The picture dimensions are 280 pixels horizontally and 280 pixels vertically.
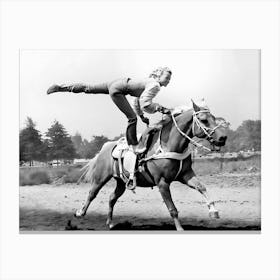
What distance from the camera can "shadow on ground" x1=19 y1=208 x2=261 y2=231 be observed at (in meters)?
5.58

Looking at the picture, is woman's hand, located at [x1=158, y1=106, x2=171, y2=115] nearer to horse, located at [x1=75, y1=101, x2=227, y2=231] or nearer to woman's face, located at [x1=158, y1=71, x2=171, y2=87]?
horse, located at [x1=75, y1=101, x2=227, y2=231]

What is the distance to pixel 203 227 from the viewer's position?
5570mm

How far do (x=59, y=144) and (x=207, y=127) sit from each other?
1.38 metres

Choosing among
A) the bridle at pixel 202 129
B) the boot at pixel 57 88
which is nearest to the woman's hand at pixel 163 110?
the bridle at pixel 202 129

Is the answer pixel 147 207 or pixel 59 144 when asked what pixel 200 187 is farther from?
pixel 59 144

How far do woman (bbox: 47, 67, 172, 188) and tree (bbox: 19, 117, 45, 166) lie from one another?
368 millimetres

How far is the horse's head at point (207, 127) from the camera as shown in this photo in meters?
5.37

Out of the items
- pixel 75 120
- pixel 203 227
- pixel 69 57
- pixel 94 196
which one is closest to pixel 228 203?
pixel 203 227

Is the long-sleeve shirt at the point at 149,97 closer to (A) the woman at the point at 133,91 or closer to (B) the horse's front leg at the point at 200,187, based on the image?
(A) the woman at the point at 133,91

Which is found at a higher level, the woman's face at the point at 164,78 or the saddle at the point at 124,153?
the woman's face at the point at 164,78

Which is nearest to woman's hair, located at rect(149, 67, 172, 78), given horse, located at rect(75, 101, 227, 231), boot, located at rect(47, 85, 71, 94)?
horse, located at rect(75, 101, 227, 231)

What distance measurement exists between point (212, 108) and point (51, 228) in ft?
5.93

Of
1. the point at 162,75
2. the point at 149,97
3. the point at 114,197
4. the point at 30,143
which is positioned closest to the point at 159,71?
the point at 162,75

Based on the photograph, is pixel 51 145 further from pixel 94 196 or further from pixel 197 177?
pixel 197 177
